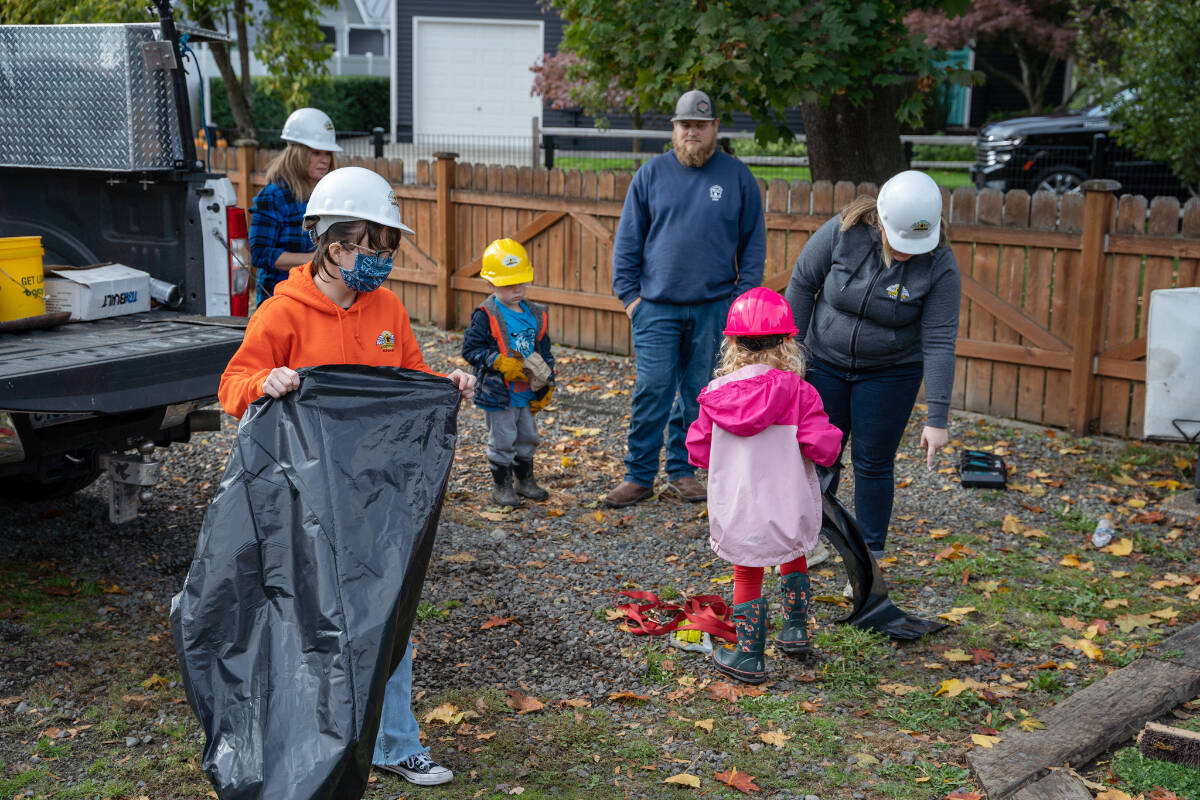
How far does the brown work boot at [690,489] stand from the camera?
6336mm

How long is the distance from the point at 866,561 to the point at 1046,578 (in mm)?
1220

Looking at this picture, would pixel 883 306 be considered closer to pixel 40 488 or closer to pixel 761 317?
pixel 761 317

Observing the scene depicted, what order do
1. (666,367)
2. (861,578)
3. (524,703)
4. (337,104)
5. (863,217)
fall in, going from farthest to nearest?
1. (337,104)
2. (666,367)
3. (863,217)
4. (861,578)
5. (524,703)

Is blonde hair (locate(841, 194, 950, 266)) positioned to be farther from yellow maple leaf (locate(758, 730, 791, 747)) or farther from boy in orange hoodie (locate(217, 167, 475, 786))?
boy in orange hoodie (locate(217, 167, 475, 786))

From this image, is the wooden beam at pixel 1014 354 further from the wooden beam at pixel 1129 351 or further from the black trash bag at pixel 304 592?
the black trash bag at pixel 304 592

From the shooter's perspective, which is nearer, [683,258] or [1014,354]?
[683,258]

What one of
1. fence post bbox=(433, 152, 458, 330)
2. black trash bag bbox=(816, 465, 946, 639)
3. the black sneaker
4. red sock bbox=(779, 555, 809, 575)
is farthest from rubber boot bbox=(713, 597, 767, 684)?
fence post bbox=(433, 152, 458, 330)

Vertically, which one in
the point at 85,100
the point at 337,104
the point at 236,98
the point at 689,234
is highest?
the point at 337,104

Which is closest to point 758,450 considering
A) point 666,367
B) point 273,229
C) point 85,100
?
point 666,367

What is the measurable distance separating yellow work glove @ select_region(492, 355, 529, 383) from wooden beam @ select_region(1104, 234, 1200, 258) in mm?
3813

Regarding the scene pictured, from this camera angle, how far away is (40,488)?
587 cm

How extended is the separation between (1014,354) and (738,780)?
4.94 m

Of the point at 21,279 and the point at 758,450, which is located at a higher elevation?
the point at 21,279

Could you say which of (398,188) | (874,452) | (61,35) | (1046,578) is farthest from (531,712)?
(398,188)
